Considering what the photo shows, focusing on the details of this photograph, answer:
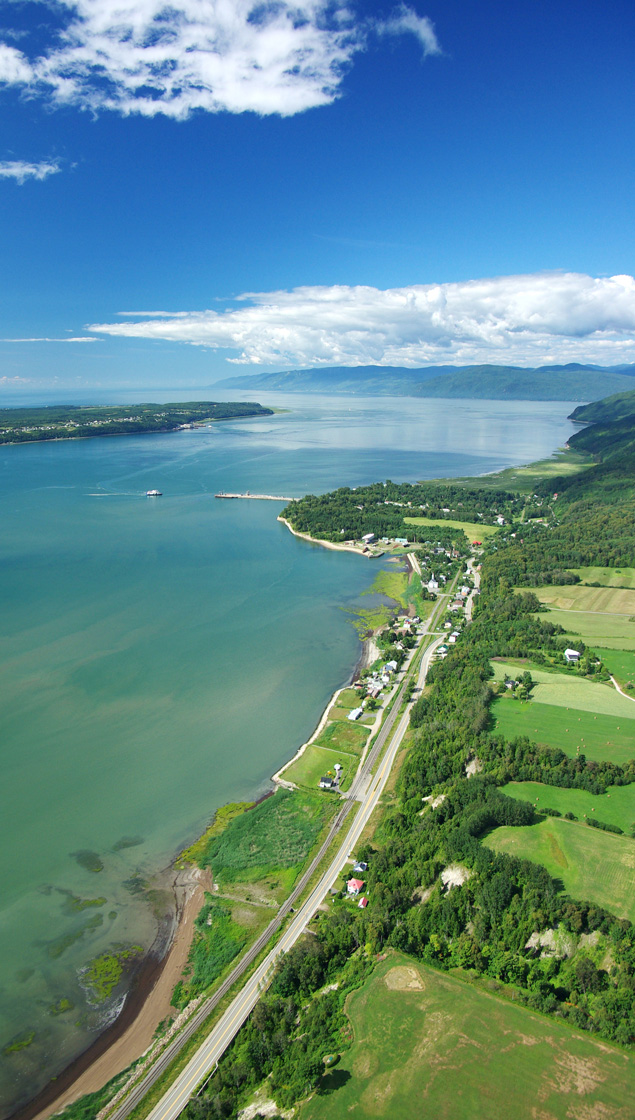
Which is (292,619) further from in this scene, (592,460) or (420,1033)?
(592,460)

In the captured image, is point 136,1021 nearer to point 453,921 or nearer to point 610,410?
point 453,921

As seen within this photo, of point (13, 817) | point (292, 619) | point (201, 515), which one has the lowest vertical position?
point (13, 817)

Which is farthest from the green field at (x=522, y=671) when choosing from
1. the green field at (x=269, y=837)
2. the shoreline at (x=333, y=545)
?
the shoreline at (x=333, y=545)

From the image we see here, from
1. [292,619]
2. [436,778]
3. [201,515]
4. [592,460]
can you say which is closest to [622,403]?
[592,460]

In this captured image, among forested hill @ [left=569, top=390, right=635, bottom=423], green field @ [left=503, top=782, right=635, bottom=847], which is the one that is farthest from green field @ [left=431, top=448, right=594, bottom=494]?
green field @ [left=503, top=782, right=635, bottom=847]

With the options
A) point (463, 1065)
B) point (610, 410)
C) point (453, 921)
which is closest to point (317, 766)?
point (453, 921)

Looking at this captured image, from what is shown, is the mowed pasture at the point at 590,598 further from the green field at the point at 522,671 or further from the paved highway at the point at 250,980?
the paved highway at the point at 250,980
